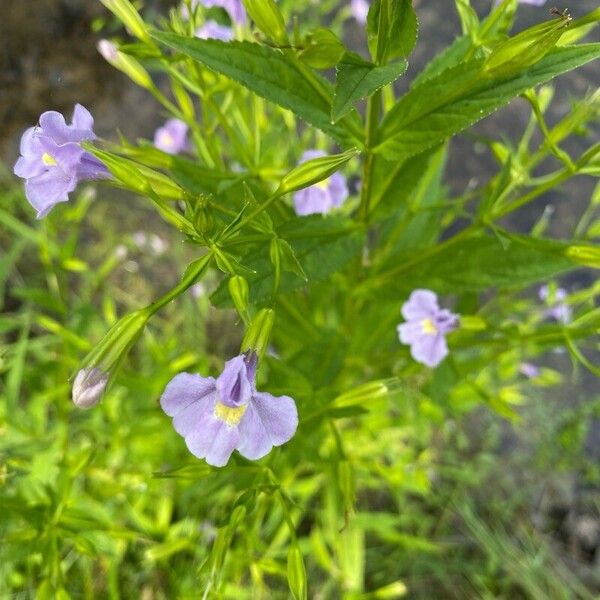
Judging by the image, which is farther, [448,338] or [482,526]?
[482,526]

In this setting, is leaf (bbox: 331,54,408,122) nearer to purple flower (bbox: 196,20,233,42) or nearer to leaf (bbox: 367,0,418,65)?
leaf (bbox: 367,0,418,65)

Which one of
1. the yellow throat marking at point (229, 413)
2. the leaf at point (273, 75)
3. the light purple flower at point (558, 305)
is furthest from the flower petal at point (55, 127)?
the light purple flower at point (558, 305)

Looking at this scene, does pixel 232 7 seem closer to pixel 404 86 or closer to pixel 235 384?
pixel 235 384

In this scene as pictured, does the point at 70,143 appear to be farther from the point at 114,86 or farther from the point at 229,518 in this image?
the point at 114,86

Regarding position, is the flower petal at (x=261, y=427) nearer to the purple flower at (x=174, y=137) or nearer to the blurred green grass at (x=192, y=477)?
the blurred green grass at (x=192, y=477)

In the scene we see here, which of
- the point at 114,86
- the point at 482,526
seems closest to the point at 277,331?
the point at 482,526

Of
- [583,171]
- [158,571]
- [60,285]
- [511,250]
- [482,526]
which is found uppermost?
[583,171]

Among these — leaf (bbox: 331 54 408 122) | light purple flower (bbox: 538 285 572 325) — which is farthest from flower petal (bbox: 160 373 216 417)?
light purple flower (bbox: 538 285 572 325)

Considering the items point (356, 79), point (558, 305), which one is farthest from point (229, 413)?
point (558, 305)
